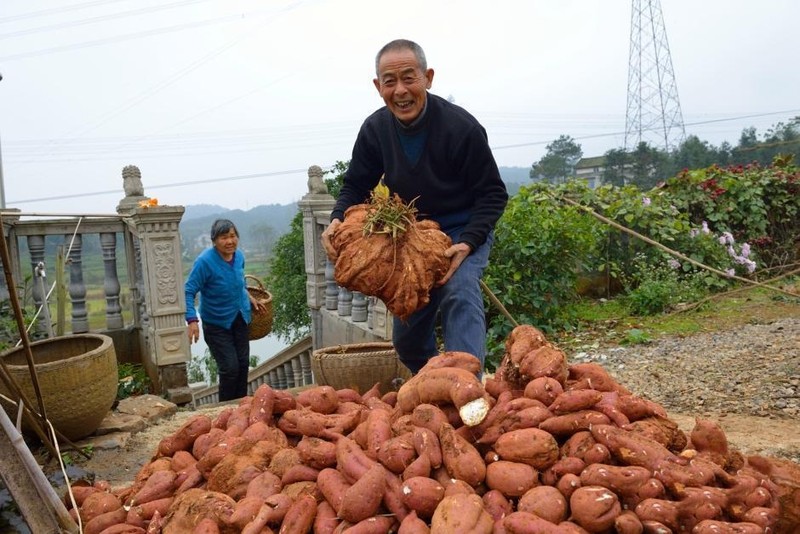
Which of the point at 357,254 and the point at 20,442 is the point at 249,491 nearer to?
the point at 20,442

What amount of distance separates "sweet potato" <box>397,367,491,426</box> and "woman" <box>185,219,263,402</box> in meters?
3.65

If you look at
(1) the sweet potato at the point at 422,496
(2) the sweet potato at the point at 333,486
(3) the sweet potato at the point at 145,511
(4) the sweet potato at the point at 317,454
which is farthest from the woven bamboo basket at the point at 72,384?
(1) the sweet potato at the point at 422,496

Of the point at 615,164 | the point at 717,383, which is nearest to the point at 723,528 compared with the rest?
the point at 717,383

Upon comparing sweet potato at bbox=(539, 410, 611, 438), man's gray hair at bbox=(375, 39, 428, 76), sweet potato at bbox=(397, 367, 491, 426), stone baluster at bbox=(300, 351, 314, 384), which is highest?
man's gray hair at bbox=(375, 39, 428, 76)

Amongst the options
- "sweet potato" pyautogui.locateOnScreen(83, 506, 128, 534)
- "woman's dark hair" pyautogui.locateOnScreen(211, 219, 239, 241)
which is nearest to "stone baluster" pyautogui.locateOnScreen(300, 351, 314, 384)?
"woman's dark hair" pyautogui.locateOnScreen(211, 219, 239, 241)

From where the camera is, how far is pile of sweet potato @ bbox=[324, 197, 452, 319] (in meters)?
2.66

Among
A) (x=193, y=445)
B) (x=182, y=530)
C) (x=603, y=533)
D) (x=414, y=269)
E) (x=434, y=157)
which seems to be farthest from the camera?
(x=434, y=157)

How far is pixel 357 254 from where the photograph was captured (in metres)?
2.70

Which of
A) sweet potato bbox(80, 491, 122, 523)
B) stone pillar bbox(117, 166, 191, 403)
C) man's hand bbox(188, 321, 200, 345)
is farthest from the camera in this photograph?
stone pillar bbox(117, 166, 191, 403)

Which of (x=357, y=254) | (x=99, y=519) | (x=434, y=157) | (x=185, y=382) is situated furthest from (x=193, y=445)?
(x=185, y=382)

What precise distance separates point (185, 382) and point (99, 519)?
4395 millimetres

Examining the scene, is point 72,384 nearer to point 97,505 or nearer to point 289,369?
point 97,505

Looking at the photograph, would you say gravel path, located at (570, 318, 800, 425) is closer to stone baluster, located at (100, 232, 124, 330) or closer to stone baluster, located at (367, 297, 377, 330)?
stone baluster, located at (367, 297, 377, 330)

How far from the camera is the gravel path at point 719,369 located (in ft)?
13.9
